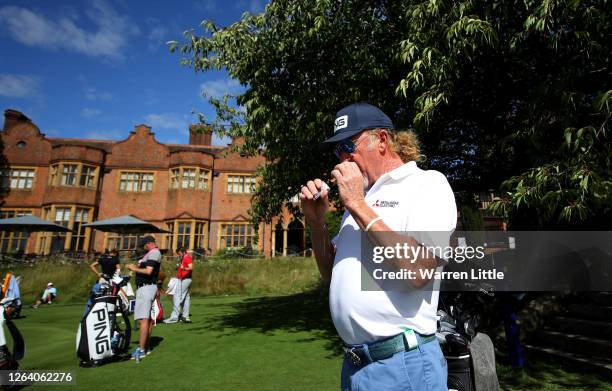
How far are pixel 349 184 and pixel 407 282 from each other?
496mm

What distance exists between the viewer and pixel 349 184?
1677 millimetres

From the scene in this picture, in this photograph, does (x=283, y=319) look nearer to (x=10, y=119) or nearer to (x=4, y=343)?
(x=4, y=343)

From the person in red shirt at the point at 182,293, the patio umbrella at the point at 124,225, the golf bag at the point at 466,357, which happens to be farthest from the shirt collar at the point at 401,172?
the patio umbrella at the point at 124,225

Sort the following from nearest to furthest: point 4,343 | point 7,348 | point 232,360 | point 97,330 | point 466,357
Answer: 1. point 466,357
2. point 4,343
3. point 7,348
4. point 97,330
5. point 232,360

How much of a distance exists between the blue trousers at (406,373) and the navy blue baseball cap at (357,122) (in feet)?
3.46

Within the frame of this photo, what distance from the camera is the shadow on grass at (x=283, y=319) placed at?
8539mm

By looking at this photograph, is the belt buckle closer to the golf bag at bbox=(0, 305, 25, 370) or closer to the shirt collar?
the shirt collar

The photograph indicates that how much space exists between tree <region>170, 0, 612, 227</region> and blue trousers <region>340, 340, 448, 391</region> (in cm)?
283

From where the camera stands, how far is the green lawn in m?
5.00

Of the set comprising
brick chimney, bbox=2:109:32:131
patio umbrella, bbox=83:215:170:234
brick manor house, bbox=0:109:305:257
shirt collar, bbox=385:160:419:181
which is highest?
brick chimney, bbox=2:109:32:131

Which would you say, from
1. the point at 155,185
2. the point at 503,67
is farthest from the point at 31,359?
the point at 155,185

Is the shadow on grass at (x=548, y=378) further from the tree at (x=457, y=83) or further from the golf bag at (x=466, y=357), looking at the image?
the golf bag at (x=466, y=357)

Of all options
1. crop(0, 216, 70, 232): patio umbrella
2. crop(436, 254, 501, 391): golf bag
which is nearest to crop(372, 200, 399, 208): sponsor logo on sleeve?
crop(436, 254, 501, 391): golf bag

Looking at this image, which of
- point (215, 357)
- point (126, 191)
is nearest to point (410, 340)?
point (215, 357)
